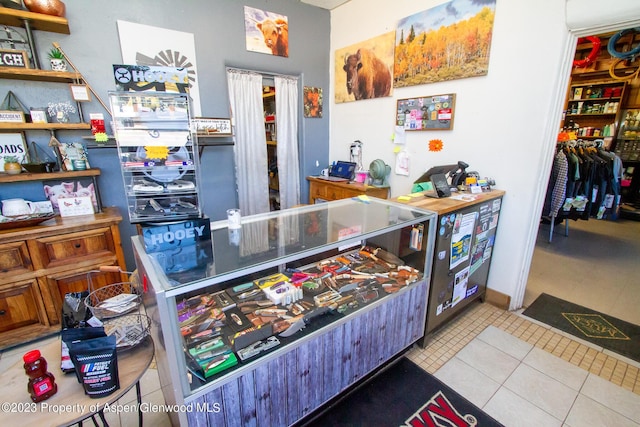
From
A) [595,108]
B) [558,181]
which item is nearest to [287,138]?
[558,181]

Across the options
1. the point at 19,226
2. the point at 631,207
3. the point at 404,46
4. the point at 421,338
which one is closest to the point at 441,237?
the point at 421,338

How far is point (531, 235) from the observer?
2.37m

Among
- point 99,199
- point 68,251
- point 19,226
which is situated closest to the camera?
point 19,226

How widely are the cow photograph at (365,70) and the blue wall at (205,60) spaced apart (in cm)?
28

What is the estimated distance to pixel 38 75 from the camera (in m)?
2.12

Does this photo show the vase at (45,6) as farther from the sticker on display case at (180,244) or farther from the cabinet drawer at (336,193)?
the cabinet drawer at (336,193)

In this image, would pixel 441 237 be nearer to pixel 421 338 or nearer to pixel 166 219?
pixel 421 338

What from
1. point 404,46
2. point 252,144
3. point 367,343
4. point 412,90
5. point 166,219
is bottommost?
point 367,343

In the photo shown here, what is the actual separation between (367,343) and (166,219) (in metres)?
1.24

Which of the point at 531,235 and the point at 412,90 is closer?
the point at 531,235

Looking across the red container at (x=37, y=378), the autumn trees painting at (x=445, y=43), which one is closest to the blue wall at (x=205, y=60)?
the autumn trees painting at (x=445, y=43)

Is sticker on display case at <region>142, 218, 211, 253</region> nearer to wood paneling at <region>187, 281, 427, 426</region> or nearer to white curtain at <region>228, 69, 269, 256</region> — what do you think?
wood paneling at <region>187, 281, 427, 426</region>

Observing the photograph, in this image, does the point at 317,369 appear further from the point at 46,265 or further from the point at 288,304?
the point at 46,265

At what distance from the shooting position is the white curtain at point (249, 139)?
10.8 ft
